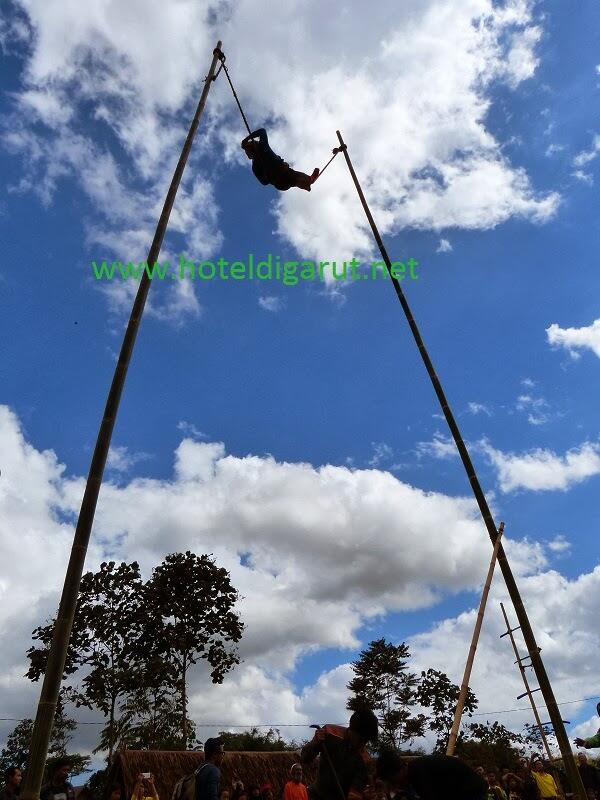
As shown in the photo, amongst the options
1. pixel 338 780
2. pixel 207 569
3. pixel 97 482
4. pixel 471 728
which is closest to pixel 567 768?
pixel 338 780

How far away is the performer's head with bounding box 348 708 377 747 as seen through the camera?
5285 millimetres

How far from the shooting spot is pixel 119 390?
5801 mm

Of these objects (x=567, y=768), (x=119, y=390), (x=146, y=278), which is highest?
(x=146, y=278)

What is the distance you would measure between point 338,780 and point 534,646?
11.1ft

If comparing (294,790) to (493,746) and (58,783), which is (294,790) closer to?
(58,783)

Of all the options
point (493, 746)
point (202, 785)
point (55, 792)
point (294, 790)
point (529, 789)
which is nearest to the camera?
point (202, 785)

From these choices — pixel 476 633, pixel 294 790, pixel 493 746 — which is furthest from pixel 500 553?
pixel 493 746

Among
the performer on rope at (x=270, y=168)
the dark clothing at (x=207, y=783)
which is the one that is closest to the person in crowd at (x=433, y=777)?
the dark clothing at (x=207, y=783)

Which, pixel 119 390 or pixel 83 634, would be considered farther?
pixel 83 634

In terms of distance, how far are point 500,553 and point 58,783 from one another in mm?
6895

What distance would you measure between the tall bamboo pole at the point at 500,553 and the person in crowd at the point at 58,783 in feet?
21.0

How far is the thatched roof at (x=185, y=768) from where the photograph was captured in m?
15.8

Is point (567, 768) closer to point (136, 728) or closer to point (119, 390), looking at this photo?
point (119, 390)

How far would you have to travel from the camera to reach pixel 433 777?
14.9ft
